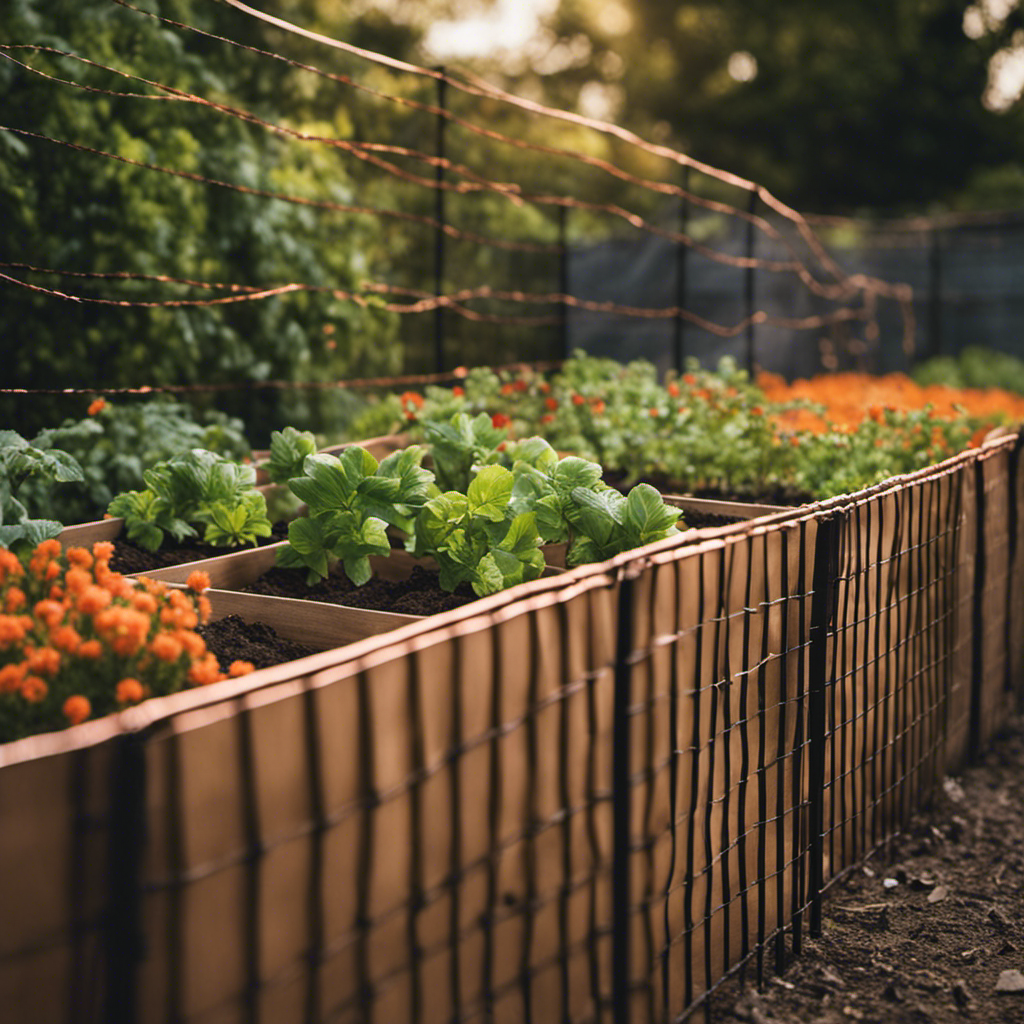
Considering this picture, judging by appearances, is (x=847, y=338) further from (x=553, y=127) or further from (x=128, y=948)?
(x=128, y=948)

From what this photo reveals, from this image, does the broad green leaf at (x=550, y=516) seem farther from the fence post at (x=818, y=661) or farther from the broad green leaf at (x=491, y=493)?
the fence post at (x=818, y=661)

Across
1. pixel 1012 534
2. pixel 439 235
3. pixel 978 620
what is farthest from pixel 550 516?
pixel 439 235

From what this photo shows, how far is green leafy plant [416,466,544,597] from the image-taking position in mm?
2898

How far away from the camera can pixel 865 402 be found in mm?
7500

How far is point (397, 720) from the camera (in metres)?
1.67

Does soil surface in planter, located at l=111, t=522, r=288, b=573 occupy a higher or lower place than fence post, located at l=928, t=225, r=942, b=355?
lower

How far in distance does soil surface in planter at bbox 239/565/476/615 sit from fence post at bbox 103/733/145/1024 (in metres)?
1.62

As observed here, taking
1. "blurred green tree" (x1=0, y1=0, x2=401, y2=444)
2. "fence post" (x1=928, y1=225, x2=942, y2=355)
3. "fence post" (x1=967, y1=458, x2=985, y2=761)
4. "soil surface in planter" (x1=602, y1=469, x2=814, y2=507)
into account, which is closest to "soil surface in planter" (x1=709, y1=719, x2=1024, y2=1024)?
"fence post" (x1=967, y1=458, x2=985, y2=761)

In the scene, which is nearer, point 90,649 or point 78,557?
point 90,649

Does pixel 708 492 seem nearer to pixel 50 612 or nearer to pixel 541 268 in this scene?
pixel 50 612

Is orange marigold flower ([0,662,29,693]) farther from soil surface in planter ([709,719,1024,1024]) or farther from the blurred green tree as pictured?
the blurred green tree

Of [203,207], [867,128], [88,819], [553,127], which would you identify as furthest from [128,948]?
[867,128]

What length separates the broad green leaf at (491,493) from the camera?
2891 mm

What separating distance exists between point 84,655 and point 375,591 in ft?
5.33
